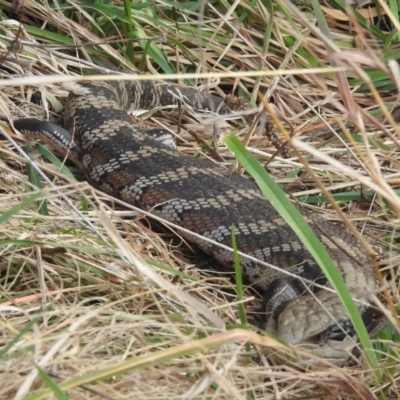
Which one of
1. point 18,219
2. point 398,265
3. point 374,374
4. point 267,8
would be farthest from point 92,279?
point 267,8

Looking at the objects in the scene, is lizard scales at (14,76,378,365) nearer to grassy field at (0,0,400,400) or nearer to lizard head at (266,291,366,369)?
lizard head at (266,291,366,369)

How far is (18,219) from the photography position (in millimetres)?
2908

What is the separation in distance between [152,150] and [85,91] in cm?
64

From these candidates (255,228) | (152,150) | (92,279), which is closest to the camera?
(92,279)

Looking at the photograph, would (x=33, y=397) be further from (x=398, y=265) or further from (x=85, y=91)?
(x=85, y=91)

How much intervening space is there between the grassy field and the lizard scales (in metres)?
0.12

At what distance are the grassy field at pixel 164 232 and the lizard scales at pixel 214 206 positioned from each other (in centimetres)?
12

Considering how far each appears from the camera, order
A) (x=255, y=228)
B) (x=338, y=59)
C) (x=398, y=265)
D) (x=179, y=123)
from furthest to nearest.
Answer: (x=179, y=123)
(x=255, y=228)
(x=398, y=265)
(x=338, y=59)

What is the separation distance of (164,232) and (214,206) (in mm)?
266

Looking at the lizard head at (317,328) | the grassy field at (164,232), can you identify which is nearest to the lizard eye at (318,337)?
the lizard head at (317,328)

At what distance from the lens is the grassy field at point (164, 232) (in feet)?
6.29

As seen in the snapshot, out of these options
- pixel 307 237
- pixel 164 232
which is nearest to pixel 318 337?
pixel 307 237

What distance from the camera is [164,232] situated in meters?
3.61

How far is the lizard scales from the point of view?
2949 millimetres
